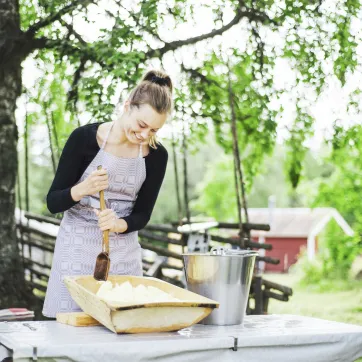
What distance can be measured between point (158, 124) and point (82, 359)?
90 cm

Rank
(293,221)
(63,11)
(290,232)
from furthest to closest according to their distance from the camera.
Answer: (293,221), (290,232), (63,11)

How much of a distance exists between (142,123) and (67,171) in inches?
12.6

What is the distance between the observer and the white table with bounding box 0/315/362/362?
175cm

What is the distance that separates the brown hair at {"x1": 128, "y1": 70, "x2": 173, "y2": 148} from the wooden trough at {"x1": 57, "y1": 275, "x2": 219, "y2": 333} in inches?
25.1

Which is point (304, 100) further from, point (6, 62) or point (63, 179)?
point (63, 179)

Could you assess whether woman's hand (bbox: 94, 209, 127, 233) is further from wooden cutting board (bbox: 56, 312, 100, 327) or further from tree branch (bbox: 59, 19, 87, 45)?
tree branch (bbox: 59, 19, 87, 45)

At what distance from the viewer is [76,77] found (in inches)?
227

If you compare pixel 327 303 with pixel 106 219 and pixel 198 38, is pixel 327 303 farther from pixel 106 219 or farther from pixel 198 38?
pixel 106 219

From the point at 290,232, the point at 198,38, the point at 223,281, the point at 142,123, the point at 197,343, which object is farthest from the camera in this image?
the point at 290,232

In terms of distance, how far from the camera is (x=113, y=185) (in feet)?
8.18

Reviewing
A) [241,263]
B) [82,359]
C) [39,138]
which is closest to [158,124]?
[241,263]

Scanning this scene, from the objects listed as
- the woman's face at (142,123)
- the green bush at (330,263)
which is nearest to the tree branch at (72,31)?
the woman's face at (142,123)

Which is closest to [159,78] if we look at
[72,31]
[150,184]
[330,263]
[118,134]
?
[118,134]

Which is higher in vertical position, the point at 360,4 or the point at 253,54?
the point at 360,4
